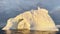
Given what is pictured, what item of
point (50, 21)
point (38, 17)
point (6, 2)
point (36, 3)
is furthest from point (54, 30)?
point (6, 2)

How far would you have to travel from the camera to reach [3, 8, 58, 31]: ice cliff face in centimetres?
229

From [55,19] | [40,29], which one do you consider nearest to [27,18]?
[40,29]

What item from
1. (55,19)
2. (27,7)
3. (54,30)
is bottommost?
(54,30)

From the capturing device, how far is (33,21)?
2.32m

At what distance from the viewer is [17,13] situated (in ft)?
7.74

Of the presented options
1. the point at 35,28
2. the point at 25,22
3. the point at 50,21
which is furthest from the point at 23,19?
the point at 50,21

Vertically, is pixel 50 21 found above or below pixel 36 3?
below

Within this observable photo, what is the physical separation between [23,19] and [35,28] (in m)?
0.20

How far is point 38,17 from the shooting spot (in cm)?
232

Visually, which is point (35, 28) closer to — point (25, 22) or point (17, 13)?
point (25, 22)

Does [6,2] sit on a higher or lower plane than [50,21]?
higher

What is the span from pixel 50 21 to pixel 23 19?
361mm

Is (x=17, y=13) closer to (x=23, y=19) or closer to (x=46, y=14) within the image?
(x=23, y=19)

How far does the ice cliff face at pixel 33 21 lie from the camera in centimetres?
229
